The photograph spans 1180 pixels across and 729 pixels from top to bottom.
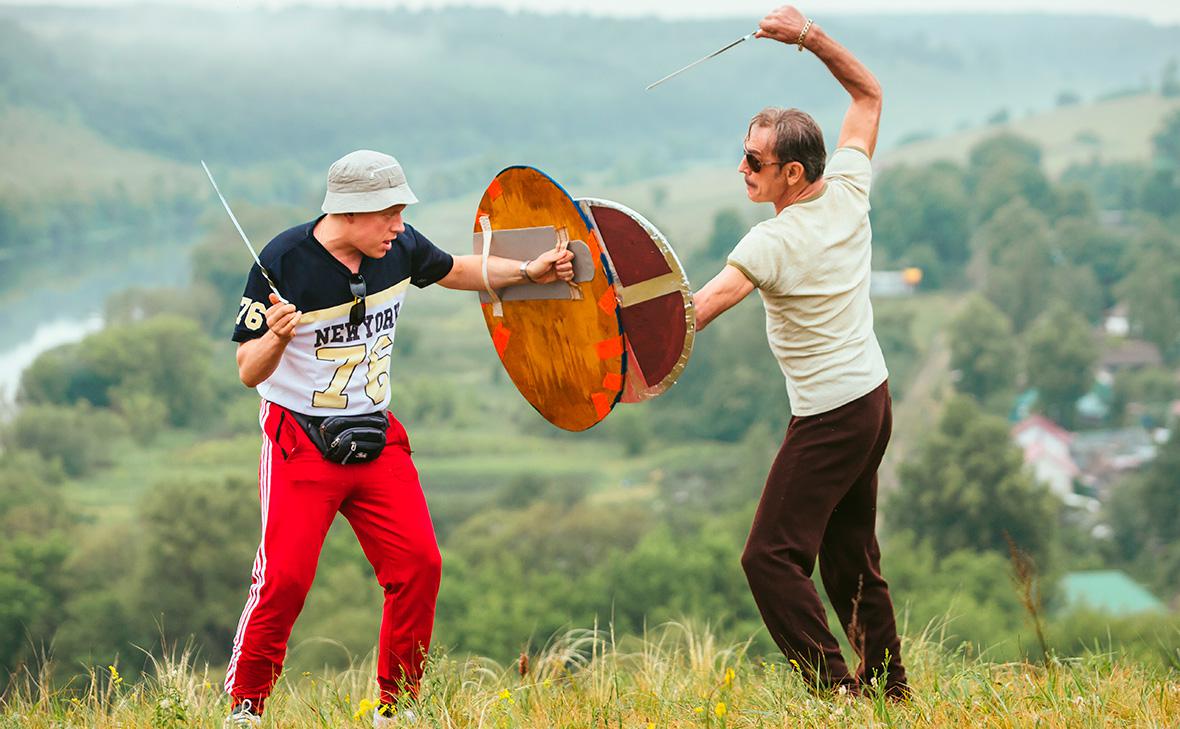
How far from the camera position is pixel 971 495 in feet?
185

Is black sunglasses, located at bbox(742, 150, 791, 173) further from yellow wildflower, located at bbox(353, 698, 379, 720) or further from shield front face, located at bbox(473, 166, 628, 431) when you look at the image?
yellow wildflower, located at bbox(353, 698, 379, 720)

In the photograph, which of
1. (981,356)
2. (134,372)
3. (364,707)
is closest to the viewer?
(364,707)

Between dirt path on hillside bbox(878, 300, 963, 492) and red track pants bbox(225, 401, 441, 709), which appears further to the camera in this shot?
dirt path on hillside bbox(878, 300, 963, 492)

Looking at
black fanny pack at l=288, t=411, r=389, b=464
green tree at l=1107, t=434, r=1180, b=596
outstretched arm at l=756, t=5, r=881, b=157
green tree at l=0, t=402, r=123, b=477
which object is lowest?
green tree at l=1107, t=434, r=1180, b=596

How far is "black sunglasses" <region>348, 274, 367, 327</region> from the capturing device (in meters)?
4.14

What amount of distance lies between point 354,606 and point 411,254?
167ft

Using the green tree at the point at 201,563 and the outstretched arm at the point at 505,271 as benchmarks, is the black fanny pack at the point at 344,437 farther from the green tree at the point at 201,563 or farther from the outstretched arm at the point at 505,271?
the green tree at the point at 201,563

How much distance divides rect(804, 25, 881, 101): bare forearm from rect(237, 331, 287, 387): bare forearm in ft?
6.29

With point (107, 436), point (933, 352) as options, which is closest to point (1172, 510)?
point (933, 352)

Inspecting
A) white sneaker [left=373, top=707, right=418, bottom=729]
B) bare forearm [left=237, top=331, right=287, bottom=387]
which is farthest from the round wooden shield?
white sneaker [left=373, top=707, right=418, bottom=729]

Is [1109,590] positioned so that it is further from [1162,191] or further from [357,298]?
[1162,191]

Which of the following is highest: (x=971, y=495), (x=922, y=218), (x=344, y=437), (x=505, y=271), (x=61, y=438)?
(x=922, y=218)

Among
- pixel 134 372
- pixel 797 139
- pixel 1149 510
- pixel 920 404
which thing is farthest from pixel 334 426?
pixel 134 372

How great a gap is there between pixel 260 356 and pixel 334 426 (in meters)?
0.33
